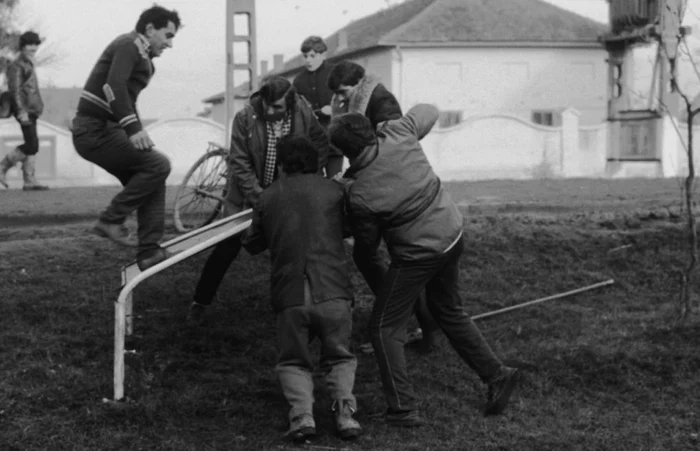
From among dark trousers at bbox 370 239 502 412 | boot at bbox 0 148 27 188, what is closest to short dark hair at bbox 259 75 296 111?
dark trousers at bbox 370 239 502 412

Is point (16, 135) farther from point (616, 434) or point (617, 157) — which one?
point (616, 434)

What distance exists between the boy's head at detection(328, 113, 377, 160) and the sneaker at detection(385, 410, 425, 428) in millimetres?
1414

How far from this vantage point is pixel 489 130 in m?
25.4

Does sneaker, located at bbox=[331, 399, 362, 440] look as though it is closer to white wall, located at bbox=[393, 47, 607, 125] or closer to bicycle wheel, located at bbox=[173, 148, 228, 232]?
bicycle wheel, located at bbox=[173, 148, 228, 232]

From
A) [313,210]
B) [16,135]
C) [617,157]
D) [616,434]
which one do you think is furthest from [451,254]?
[617,157]

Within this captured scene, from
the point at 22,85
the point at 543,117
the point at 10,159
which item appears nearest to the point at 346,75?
the point at 22,85

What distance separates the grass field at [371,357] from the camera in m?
6.30

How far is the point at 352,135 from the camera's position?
625cm

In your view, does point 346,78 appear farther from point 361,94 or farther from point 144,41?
point 144,41

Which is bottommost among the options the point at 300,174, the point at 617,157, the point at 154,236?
the point at 617,157

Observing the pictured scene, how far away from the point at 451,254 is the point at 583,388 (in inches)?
58.9

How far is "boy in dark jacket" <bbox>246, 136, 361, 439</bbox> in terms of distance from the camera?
612 cm

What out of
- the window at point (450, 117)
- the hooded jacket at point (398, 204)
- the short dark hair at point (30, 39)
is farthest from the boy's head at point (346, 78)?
the window at point (450, 117)

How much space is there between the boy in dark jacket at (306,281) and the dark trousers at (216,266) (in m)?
1.46
